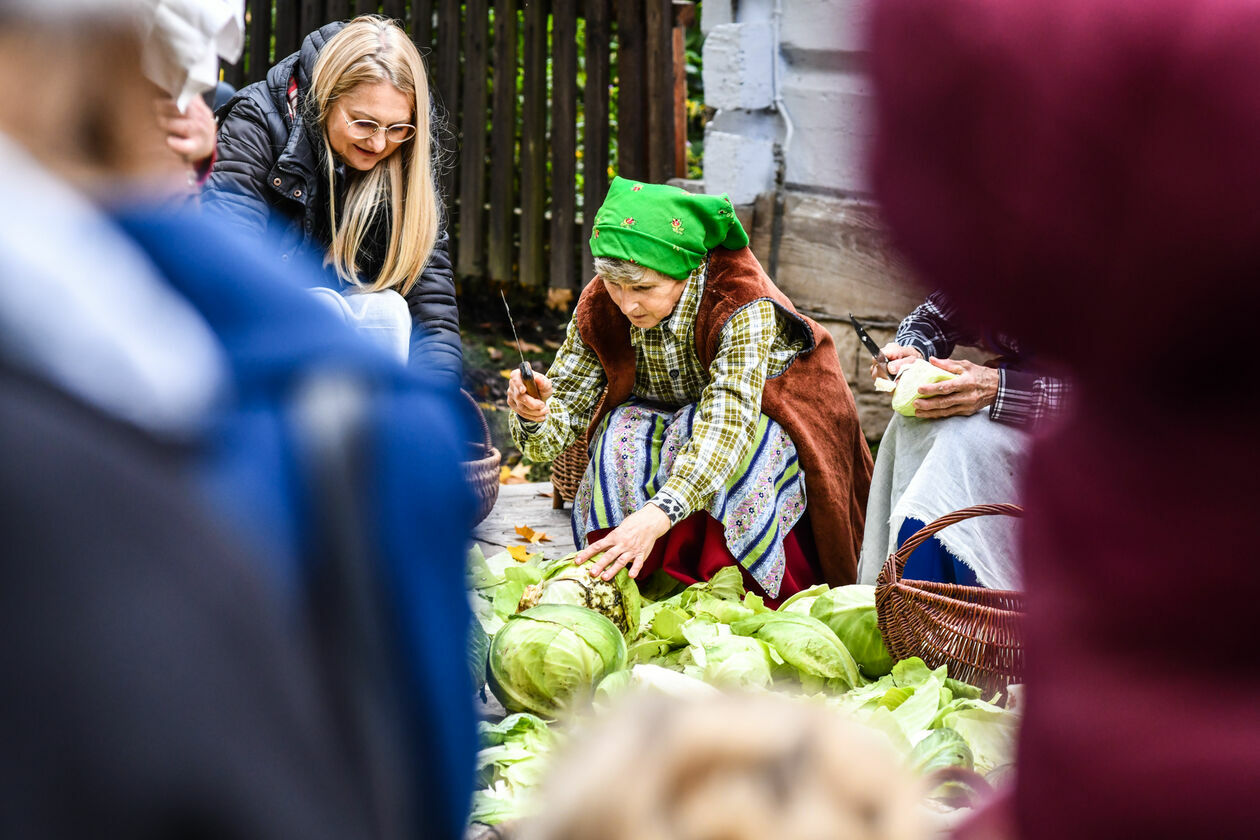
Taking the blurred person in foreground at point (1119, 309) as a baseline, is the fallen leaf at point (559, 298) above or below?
below

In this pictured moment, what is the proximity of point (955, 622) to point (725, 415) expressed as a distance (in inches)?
41.8

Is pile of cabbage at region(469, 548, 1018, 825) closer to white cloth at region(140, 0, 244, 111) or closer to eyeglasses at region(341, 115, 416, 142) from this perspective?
white cloth at region(140, 0, 244, 111)

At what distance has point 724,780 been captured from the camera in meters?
0.45

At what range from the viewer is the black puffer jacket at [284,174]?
10.5ft

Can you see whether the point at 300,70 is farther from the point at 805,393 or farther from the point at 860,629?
the point at 860,629

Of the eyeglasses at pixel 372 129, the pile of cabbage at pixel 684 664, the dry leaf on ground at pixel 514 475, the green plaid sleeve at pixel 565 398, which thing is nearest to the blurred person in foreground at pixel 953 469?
the pile of cabbage at pixel 684 664

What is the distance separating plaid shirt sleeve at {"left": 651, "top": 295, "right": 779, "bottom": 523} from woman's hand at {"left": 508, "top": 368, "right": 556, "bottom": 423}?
1.75 ft

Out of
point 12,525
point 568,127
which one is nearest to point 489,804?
point 12,525

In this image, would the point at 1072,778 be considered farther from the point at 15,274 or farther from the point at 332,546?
the point at 15,274

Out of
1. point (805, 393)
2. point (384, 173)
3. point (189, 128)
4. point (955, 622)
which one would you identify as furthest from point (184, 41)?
point (805, 393)

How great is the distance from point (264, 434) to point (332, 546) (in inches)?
2.9

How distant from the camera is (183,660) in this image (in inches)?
22.0

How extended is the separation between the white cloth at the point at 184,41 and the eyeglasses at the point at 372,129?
2548mm

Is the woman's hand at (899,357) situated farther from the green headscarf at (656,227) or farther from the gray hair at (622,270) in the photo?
the gray hair at (622,270)
